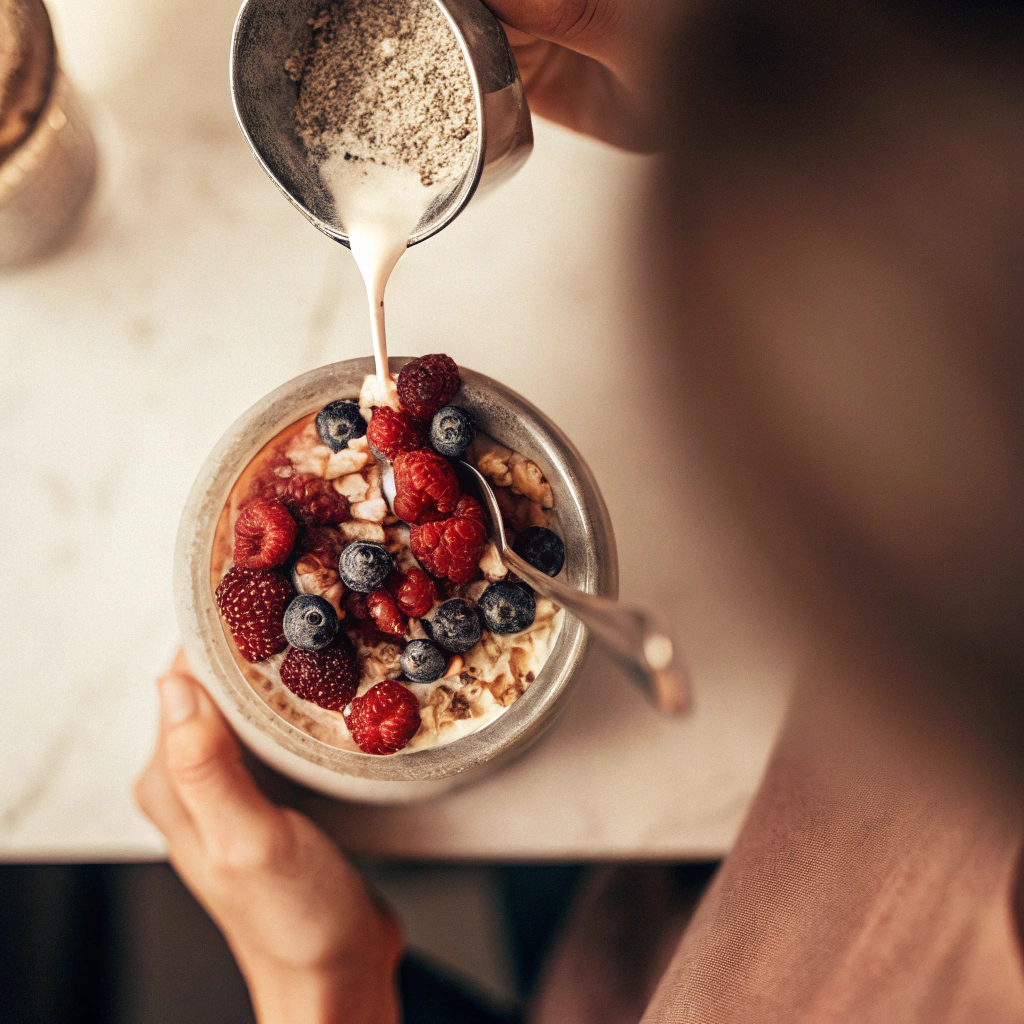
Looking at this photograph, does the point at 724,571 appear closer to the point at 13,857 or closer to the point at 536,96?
the point at 536,96

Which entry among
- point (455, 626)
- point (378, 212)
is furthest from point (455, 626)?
point (378, 212)

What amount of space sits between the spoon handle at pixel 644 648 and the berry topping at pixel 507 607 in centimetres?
9

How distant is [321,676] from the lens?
500 millimetres

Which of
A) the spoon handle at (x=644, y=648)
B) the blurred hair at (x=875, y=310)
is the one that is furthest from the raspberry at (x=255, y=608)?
the blurred hair at (x=875, y=310)

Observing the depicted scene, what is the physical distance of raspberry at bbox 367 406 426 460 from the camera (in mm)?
520

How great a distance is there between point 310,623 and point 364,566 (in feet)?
0.16

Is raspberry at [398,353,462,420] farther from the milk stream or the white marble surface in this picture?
the white marble surface

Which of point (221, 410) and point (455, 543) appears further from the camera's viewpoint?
point (221, 410)

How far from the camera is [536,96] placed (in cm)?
73

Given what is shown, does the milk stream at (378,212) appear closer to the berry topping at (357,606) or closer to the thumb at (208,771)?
the berry topping at (357,606)

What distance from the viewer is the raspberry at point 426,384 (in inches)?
20.2

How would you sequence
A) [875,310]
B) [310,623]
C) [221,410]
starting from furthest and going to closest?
[221,410], [310,623], [875,310]

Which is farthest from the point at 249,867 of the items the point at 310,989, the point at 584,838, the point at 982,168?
the point at 982,168

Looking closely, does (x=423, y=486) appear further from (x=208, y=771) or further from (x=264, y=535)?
(x=208, y=771)
